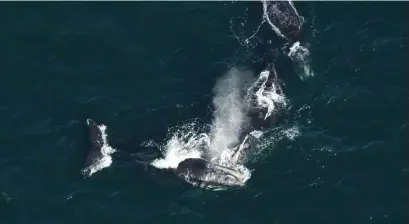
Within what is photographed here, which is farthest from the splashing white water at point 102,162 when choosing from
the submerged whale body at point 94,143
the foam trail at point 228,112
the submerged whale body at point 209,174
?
the foam trail at point 228,112

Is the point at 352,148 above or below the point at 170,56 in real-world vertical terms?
below

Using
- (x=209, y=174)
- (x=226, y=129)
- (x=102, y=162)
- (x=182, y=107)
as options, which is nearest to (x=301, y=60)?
(x=226, y=129)

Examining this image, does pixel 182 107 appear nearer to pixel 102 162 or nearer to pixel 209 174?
pixel 209 174

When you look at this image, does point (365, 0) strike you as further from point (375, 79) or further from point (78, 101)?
point (78, 101)

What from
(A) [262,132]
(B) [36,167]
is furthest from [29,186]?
(A) [262,132]

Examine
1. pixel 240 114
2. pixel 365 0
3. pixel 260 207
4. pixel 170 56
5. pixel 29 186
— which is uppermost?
pixel 365 0

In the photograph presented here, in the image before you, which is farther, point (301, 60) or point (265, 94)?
point (301, 60)

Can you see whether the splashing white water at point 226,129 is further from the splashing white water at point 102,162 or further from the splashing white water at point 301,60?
the splashing white water at point 102,162
